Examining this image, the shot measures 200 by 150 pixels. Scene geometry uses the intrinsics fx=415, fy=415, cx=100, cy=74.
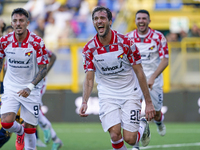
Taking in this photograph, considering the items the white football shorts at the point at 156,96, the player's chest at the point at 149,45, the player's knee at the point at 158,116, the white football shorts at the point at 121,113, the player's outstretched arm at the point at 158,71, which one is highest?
the player's chest at the point at 149,45

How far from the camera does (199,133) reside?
1076 centimetres

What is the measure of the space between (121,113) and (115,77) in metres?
0.53

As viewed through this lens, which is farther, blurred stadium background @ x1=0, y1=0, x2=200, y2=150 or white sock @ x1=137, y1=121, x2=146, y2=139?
blurred stadium background @ x1=0, y1=0, x2=200, y2=150

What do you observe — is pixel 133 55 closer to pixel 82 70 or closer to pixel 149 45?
pixel 149 45

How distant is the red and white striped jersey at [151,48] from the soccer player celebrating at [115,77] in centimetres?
199

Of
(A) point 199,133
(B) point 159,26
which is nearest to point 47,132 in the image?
(A) point 199,133

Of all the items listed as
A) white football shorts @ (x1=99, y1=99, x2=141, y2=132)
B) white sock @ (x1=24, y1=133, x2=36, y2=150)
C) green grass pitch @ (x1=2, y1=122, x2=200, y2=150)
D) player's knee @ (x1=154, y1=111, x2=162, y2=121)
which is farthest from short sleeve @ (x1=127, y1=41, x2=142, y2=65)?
player's knee @ (x1=154, y1=111, x2=162, y2=121)

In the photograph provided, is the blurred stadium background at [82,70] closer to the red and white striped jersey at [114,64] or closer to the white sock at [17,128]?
the white sock at [17,128]

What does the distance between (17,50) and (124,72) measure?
176 cm

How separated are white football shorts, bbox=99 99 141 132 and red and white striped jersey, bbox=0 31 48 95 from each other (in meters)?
1.30

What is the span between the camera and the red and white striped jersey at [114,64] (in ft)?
19.3

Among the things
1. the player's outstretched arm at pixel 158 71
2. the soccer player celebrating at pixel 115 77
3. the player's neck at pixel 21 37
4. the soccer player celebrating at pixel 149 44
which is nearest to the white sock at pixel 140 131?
the soccer player celebrating at pixel 115 77

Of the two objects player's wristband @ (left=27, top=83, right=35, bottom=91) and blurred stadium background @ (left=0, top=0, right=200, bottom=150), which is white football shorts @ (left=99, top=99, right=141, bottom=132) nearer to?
player's wristband @ (left=27, top=83, right=35, bottom=91)

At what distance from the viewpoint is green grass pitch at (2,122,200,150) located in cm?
853
